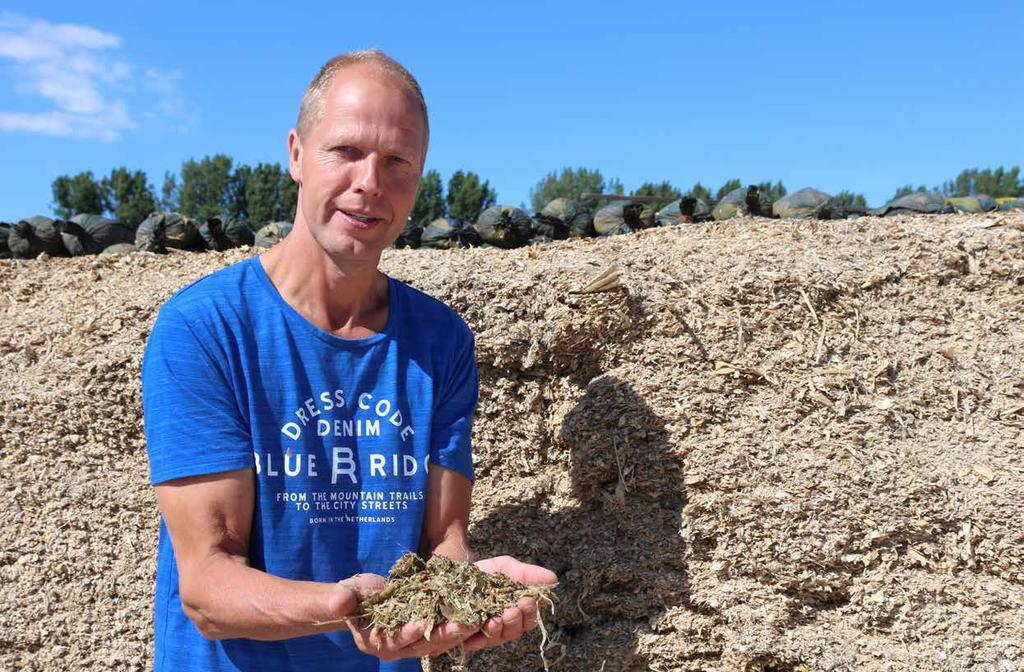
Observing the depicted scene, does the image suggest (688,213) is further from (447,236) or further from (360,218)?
(360,218)

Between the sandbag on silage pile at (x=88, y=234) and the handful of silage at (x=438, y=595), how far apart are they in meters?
5.29

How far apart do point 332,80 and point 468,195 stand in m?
24.5

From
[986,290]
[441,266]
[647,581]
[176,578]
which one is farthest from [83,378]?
[986,290]

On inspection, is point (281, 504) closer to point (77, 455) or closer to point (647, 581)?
point (647, 581)

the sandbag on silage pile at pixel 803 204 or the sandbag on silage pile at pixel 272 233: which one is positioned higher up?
the sandbag on silage pile at pixel 803 204

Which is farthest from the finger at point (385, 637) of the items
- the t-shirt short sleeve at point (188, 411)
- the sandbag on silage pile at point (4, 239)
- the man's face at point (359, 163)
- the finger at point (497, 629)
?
the sandbag on silage pile at point (4, 239)

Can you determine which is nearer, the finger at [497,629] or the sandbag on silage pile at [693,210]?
the finger at [497,629]

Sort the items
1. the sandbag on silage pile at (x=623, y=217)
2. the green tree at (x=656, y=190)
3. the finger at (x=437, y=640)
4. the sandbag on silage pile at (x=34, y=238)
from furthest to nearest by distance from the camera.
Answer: the green tree at (x=656, y=190)
the sandbag on silage pile at (x=623, y=217)
the sandbag on silage pile at (x=34, y=238)
the finger at (x=437, y=640)

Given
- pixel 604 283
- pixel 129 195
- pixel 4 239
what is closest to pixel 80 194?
pixel 129 195

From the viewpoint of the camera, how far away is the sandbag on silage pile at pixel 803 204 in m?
5.51

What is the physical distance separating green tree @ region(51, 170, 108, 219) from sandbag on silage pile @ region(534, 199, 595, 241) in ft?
73.8

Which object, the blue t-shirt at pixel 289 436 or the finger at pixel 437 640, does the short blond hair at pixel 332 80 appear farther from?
the finger at pixel 437 640

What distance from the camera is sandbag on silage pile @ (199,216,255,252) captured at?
19.7ft

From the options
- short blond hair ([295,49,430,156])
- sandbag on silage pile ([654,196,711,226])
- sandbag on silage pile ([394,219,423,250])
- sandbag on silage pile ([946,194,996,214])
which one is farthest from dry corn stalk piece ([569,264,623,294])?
sandbag on silage pile ([946,194,996,214])
